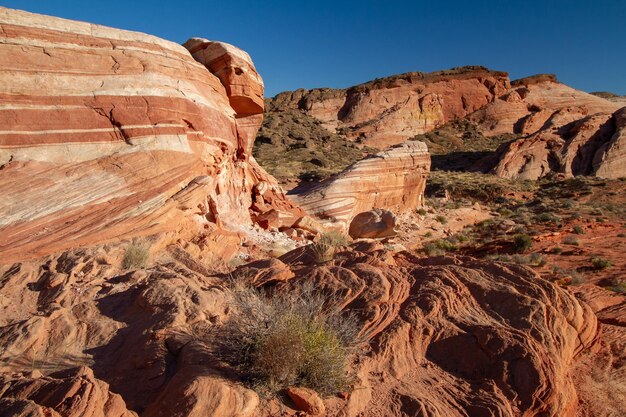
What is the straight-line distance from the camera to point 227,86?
12000 millimetres

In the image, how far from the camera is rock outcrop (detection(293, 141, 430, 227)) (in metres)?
16.0

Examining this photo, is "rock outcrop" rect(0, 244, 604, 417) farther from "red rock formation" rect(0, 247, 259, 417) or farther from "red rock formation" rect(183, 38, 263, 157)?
"red rock formation" rect(183, 38, 263, 157)

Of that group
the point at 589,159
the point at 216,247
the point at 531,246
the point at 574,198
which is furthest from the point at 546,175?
the point at 216,247

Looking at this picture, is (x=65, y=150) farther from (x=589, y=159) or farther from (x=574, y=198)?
(x=589, y=159)

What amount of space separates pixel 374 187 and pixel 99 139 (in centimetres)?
1150

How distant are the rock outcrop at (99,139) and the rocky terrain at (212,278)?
0.11 ft

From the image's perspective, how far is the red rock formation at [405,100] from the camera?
2362 inches

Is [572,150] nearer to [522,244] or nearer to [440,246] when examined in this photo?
[522,244]

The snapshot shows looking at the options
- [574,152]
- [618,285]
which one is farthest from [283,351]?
[574,152]

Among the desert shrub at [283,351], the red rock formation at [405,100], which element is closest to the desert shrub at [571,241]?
the desert shrub at [283,351]

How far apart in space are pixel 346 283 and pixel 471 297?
1.66m

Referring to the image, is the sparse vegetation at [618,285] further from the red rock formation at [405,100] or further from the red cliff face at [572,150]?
the red rock formation at [405,100]

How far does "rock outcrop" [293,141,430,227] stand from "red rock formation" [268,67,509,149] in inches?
1562

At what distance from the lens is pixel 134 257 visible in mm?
6902
